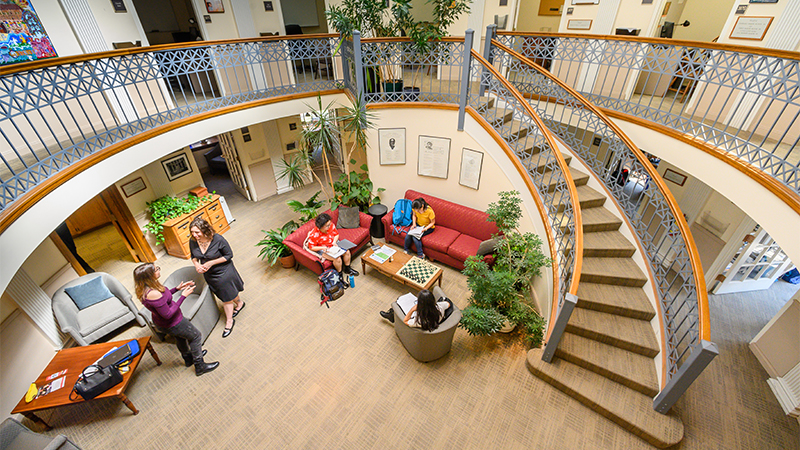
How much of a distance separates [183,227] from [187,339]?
2.95 m

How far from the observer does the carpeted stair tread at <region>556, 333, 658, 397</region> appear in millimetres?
3465

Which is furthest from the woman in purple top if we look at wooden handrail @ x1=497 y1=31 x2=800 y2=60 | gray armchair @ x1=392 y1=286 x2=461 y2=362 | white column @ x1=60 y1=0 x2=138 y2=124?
wooden handrail @ x1=497 y1=31 x2=800 y2=60

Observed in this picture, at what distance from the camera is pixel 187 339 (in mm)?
3938

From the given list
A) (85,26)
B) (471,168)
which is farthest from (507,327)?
(85,26)

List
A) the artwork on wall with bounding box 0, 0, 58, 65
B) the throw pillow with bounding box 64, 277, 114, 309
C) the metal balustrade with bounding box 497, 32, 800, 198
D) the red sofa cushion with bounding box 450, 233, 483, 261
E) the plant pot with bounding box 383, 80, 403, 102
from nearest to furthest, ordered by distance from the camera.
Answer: the metal balustrade with bounding box 497, 32, 800, 198
the artwork on wall with bounding box 0, 0, 58, 65
the throw pillow with bounding box 64, 277, 114, 309
the red sofa cushion with bounding box 450, 233, 483, 261
the plant pot with bounding box 383, 80, 403, 102

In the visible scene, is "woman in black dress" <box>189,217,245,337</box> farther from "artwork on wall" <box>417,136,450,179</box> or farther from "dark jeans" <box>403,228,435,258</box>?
"artwork on wall" <box>417,136,450,179</box>

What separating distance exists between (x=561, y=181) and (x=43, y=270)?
7296mm

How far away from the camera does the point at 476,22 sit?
23.0ft

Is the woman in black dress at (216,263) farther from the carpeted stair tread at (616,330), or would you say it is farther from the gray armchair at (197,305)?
the carpeted stair tread at (616,330)

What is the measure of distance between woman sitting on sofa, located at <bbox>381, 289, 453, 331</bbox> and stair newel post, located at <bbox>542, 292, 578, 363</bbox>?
1.19m

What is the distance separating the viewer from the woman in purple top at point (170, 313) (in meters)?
3.40

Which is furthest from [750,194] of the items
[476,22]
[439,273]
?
Answer: [476,22]

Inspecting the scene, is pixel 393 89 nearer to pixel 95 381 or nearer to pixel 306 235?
pixel 306 235

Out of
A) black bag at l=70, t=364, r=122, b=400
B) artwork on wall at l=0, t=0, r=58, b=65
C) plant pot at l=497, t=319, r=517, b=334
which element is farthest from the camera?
plant pot at l=497, t=319, r=517, b=334
